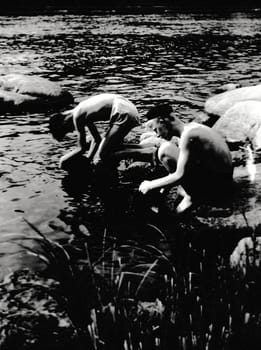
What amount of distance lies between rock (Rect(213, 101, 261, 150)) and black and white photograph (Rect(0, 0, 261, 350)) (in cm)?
3

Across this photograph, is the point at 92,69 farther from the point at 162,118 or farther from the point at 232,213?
the point at 232,213

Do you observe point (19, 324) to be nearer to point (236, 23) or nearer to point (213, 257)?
point (213, 257)

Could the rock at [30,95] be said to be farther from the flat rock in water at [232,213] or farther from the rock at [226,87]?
the flat rock in water at [232,213]

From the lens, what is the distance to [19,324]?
4348 mm

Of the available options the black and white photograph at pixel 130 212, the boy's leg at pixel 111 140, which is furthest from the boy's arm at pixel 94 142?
the boy's leg at pixel 111 140

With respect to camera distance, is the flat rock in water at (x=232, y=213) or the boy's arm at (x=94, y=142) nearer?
the flat rock in water at (x=232, y=213)

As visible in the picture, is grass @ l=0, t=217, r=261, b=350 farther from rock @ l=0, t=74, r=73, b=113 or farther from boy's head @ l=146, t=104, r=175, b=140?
rock @ l=0, t=74, r=73, b=113

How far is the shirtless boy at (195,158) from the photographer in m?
5.79

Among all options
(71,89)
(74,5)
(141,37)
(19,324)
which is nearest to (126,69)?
(71,89)

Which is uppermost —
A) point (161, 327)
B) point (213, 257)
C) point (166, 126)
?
point (166, 126)

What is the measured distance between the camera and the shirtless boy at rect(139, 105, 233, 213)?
5.79 meters

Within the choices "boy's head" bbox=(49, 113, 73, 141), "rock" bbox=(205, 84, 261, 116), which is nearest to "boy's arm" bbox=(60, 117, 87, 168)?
"boy's head" bbox=(49, 113, 73, 141)

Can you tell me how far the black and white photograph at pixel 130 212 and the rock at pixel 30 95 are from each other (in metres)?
0.04

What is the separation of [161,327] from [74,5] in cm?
6134
